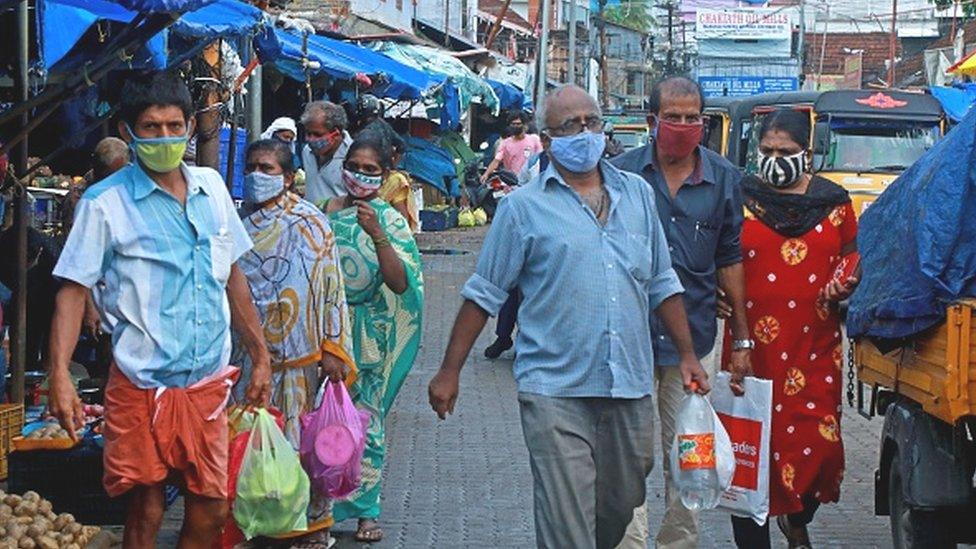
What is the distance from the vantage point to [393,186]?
8.20 metres

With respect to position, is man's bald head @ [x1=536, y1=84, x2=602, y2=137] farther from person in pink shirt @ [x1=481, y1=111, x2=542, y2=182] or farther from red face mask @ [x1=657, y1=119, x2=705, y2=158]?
person in pink shirt @ [x1=481, y1=111, x2=542, y2=182]

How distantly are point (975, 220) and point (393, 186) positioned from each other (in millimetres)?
3227

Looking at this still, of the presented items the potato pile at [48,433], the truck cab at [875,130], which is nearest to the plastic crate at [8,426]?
the potato pile at [48,433]

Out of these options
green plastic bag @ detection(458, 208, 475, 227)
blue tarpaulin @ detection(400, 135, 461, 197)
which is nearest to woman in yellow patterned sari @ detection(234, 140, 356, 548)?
blue tarpaulin @ detection(400, 135, 461, 197)

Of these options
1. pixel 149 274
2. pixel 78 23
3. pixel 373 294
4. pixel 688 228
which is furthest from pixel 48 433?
pixel 688 228

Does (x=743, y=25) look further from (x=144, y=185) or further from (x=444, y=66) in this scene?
(x=144, y=185)

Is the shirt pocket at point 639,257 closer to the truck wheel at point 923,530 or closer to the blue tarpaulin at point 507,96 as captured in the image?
the truck wheel at point 923,530

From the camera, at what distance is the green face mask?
17.8 ft

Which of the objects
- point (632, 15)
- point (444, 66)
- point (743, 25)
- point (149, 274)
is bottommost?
point (149, 274)

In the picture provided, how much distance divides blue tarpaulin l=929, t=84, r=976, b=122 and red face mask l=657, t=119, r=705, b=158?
14830 mm

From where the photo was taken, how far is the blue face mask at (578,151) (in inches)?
216

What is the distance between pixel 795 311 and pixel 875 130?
46.9 ft

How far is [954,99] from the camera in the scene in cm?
2105

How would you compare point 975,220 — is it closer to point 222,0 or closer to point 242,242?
point 242,242
